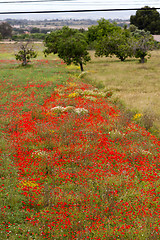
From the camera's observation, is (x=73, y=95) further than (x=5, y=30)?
No

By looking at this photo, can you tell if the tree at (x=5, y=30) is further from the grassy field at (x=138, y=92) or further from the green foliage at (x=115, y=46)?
the grassy field at (x=138, y=92)

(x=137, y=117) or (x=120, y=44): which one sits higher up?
(x=120, y=44)

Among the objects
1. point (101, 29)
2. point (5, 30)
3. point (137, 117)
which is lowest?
point (137, 117)

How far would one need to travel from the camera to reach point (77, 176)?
24.0ft

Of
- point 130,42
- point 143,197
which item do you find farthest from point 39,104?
point 130,42

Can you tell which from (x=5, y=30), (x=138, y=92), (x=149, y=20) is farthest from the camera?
(x=5, y=30)

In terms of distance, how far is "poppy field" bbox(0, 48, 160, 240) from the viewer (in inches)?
211

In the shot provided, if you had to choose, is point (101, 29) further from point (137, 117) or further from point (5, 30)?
point (5, 30)

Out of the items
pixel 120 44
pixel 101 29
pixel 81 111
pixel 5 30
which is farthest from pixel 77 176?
pixel 5 30

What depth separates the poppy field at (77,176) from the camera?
537 centimetres

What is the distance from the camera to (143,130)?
11164 millimetres

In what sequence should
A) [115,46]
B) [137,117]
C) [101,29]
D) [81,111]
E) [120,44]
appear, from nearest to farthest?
[137,117]
[81,111]
[120,44]
[115,46]
[101,29]

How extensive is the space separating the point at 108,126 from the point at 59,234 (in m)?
6.63

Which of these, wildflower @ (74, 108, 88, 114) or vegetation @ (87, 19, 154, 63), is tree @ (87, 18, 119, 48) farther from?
wildflower @ (74, 108, 88, 114)
